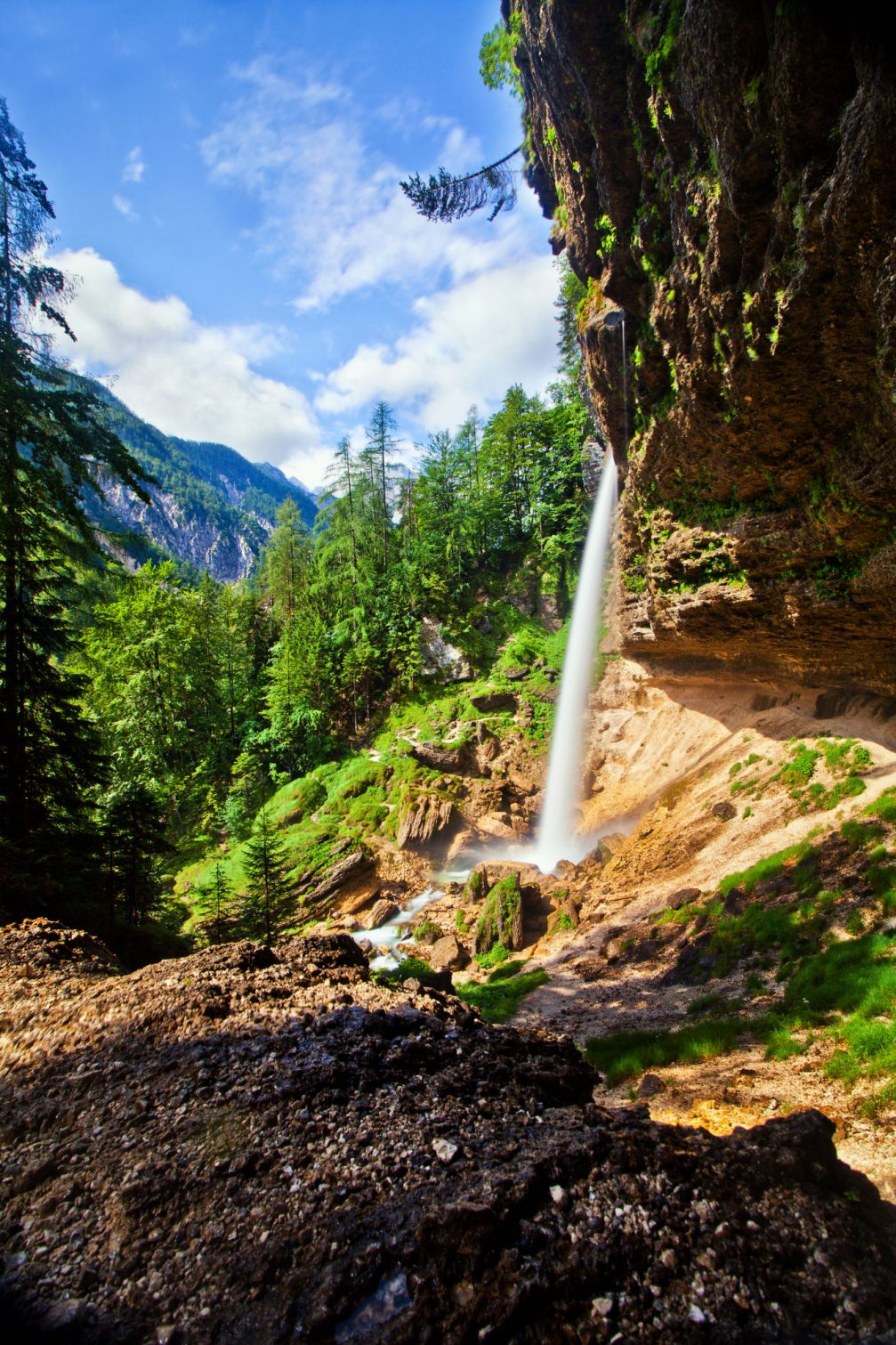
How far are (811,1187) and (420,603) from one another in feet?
102

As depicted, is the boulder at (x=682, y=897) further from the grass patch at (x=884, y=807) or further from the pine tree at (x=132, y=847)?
the pine tree at (x=132, y=847)

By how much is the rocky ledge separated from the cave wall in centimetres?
865

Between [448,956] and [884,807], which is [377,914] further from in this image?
[884,807]

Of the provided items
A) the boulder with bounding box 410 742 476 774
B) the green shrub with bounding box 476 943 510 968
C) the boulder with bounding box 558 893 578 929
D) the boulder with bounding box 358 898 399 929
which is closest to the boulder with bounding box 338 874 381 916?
the boulder with bounding box 358 898 399 929

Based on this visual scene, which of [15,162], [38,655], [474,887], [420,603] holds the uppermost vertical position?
[15,162]

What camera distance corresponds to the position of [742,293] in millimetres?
8031

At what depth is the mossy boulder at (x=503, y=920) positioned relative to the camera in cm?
1420

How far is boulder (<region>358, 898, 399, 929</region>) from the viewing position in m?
17.0

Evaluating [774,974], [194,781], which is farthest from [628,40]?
[194,781]

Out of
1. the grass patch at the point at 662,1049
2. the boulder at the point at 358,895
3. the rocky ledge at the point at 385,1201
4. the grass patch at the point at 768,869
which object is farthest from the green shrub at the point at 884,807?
the boulder at the point at 358,895

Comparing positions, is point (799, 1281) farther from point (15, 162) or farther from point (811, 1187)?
point (15, 162)

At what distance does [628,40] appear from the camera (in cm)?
859

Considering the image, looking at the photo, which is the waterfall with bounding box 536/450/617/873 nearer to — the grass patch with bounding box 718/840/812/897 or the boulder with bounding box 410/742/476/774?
the boulder with bounding box 410/742/476/774

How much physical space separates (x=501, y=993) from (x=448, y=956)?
11.2 feet
